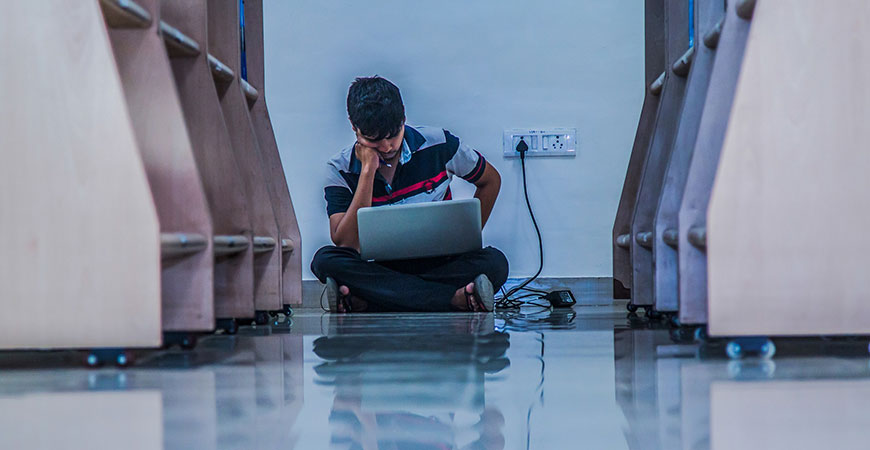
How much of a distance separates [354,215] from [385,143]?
0.27 metres

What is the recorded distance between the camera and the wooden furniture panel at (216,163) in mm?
1605

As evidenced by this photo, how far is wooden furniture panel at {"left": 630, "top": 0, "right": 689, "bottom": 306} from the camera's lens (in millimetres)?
1933

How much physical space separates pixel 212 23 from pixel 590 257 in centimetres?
195

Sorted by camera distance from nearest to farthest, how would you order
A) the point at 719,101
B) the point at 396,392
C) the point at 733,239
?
the point at 396,392
the point at 733,239
the point at 719,101

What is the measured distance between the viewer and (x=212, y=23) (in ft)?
6.50

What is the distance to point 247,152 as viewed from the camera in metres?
2.07

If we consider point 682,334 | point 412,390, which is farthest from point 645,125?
point 412,390

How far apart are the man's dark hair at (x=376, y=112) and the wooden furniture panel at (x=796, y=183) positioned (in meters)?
1.53

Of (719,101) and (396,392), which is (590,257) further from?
(396,392)

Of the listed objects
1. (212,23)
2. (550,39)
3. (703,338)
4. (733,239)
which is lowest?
(703,338)

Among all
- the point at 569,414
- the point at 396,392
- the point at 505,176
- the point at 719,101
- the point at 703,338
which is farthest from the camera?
Result: the point at 505,176

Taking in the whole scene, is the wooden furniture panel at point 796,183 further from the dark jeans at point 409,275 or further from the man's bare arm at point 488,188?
the man's bare arm at point 488,188

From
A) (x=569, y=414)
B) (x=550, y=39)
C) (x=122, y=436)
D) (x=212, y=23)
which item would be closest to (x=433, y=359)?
(x=569, y=414)

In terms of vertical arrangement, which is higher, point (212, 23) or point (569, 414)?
point (212, 23)
